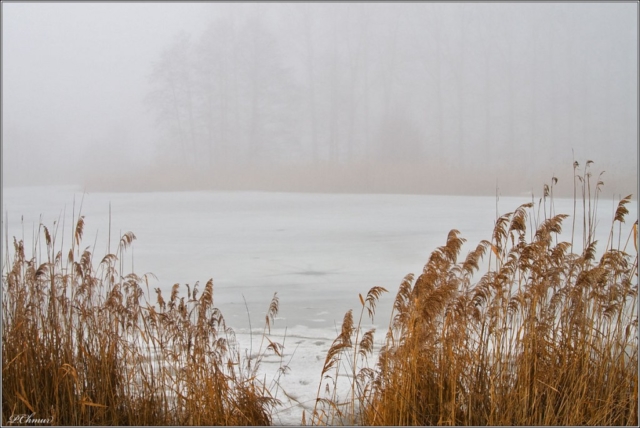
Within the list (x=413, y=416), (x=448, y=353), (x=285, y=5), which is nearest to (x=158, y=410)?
(x=413, y=416)

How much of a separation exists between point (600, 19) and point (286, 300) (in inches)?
150

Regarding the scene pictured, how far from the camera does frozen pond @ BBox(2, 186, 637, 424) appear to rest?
401cm

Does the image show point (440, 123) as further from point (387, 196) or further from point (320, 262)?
point (320, 262)

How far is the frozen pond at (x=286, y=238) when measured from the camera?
4012 mm

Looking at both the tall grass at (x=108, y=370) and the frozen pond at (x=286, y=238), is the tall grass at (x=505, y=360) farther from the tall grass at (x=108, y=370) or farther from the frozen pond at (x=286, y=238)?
the frozen pond at (x=286, y=238)

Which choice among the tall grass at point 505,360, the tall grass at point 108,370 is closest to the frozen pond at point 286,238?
the tall grass at point 108,370

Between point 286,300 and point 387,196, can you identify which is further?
point 387,196

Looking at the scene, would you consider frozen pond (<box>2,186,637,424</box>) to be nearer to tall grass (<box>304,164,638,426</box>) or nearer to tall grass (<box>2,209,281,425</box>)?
tall grass (<box>2,209,281,425</box>)

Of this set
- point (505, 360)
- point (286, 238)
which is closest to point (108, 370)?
point (505, 360)

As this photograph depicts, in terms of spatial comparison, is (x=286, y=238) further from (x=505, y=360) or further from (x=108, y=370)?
(x=505, y=360)

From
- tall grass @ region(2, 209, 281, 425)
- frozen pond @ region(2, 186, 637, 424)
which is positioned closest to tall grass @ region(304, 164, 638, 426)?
tall grass @ region(2, 209, 281, 425)

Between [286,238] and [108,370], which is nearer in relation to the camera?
[108,370]

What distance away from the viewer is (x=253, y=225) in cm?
507

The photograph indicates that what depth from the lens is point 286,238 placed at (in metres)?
4.91
